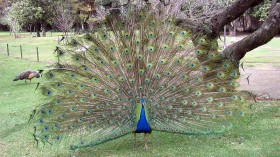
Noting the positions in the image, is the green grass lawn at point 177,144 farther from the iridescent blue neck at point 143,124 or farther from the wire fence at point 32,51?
the wire fence at point 32,51

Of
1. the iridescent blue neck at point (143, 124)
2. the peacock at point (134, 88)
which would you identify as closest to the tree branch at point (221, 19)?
the peacock at point (134, 88)

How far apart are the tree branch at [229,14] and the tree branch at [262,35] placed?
21.4 inches

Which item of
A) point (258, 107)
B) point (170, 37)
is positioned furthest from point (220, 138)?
point (258, 107)

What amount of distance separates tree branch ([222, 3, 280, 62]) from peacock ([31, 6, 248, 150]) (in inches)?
81.6

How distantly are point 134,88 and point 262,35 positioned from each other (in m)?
3.78

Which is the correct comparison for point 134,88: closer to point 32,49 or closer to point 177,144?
point 177,144

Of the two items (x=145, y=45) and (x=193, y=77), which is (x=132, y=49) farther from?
(x=193, y=77)

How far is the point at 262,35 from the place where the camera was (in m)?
7.70

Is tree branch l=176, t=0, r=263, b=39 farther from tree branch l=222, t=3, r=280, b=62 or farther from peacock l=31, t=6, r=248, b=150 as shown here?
peacock l=31, t=6, r=248, b=150

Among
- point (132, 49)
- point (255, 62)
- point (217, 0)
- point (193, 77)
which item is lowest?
point (255, 62)

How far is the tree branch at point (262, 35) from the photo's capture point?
24.4ft

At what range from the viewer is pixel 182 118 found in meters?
5.32

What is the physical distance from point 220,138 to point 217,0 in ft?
56.6

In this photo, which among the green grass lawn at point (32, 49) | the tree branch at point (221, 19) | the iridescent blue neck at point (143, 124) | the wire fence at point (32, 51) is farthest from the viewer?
the green grass lawn at point (32, 49)
